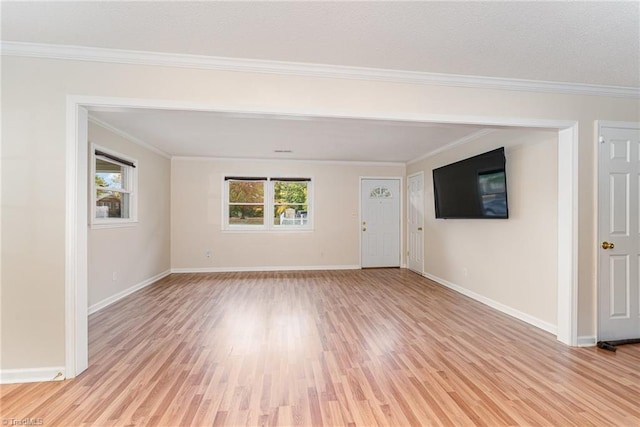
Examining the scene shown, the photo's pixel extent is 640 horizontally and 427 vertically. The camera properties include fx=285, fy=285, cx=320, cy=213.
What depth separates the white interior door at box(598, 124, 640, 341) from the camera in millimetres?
2816

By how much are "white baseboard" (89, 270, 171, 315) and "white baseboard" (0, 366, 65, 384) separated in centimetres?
149

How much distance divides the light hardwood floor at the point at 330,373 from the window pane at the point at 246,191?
2.88 m

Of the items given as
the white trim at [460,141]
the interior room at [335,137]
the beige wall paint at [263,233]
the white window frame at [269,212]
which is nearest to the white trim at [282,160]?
the beige wall paint at [263,233]

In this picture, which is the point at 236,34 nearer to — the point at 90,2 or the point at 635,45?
the point at 90,2

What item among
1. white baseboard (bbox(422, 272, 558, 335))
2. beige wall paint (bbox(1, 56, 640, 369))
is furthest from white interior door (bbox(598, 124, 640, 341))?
beige wall paint (bbox(1, 56, 640, 369))

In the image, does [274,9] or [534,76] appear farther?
[534,76]

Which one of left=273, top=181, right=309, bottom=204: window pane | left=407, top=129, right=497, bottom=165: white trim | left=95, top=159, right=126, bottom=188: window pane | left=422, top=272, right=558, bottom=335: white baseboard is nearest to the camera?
left=422, top=272, right=558, bottom=335: white baseboard

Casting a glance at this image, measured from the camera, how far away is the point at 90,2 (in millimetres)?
1696

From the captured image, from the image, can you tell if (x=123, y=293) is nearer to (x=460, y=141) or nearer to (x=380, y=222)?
(x=380, y=222)

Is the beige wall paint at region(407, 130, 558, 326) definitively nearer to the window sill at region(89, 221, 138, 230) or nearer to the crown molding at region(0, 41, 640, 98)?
the crown molding at region(0, 41, 640, 98)

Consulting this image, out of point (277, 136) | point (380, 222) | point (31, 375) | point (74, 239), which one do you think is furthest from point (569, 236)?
point (31, 375)

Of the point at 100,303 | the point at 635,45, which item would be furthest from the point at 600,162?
the point at 100,303

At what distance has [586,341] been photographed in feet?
9.11

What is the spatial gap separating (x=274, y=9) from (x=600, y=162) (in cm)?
330
